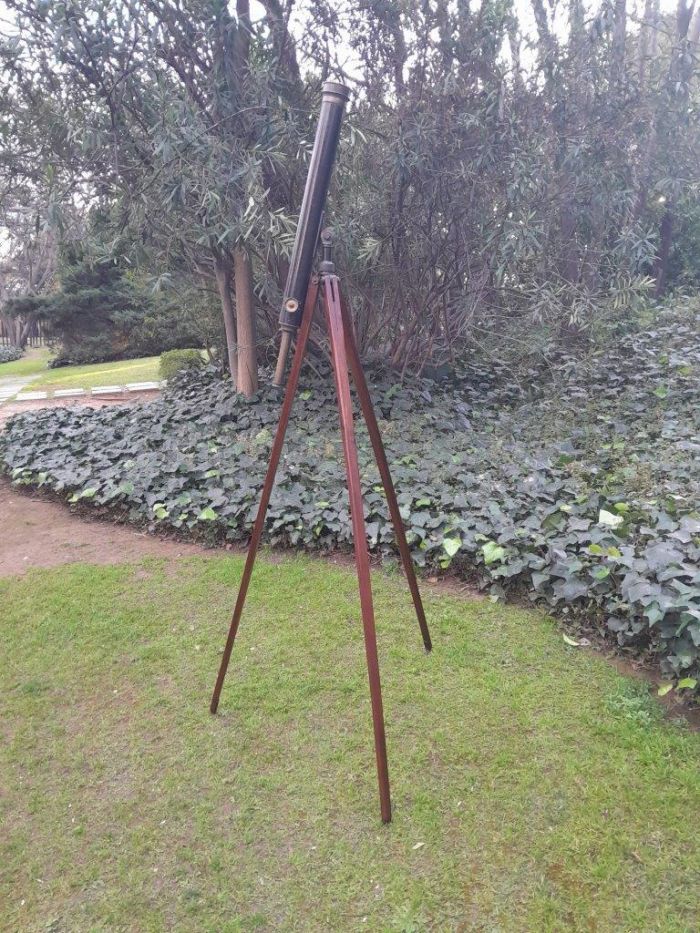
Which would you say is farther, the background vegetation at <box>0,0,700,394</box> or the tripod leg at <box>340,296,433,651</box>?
the background vegetation at <box>0,0,700,394</box>

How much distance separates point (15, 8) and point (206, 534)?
13.4ft

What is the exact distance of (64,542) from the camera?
3.92 m

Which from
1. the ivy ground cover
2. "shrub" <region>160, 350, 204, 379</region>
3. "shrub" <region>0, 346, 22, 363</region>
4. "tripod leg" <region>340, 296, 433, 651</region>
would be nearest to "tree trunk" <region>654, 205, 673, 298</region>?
the ivy ground cover

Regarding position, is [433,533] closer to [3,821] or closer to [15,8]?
[3,821]

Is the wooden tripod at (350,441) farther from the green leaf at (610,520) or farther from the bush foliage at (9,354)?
the bush foliage at (9,354)

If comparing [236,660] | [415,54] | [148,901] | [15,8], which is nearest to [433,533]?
[236,660]

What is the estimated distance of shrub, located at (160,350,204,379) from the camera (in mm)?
8016

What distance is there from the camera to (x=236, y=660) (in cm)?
267

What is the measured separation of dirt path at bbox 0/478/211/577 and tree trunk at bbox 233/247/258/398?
7.14 ft

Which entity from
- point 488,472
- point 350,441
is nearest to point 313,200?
point 350,441

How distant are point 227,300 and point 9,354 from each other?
16959mm

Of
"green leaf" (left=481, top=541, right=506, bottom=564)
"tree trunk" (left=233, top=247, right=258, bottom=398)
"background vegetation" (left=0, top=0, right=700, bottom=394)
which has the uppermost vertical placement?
"background vegetation" (left=0, top=0, right=700, bottom=394)

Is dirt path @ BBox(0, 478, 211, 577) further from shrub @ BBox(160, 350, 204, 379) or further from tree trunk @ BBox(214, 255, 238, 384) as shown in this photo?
shrub @ BBox(160, 350, 204, 379)

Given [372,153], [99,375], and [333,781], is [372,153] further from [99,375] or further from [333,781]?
[99,375]
